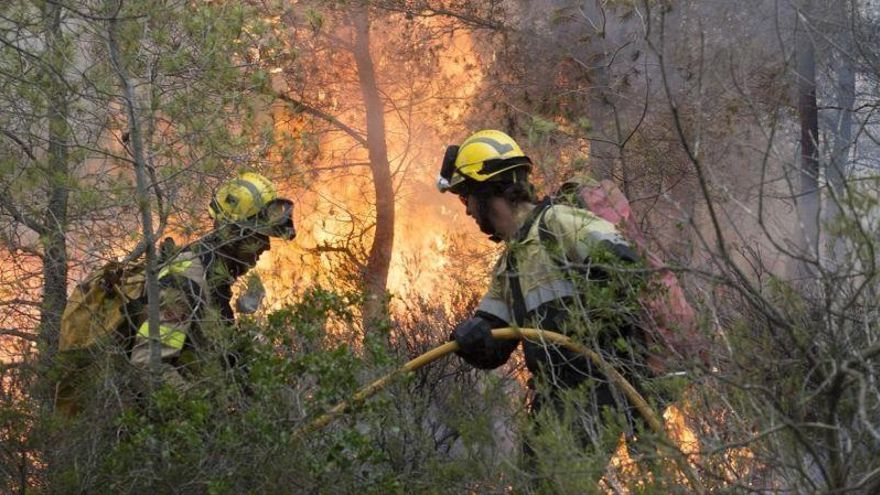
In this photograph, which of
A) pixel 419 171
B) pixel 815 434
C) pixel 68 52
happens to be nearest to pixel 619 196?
pixel 815 434

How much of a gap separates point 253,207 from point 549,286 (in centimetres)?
126

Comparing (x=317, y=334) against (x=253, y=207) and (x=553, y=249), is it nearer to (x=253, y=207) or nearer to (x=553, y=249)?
(x=253, y=207)

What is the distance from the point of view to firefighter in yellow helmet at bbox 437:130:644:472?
470cm

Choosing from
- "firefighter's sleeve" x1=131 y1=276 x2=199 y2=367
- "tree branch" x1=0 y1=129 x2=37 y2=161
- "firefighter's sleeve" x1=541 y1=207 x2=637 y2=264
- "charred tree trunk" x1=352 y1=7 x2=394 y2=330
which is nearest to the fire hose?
"firefighter's sleeve" x1=541 y1=207 x2=637 y2=264

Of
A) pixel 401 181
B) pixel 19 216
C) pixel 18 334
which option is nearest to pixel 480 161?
pixel 19 216

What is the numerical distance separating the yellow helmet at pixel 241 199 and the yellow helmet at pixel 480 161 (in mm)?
731

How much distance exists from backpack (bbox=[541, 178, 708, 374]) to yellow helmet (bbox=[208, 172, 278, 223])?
122 cm

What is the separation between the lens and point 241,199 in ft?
17.9

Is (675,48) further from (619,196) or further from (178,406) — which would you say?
(178,406)

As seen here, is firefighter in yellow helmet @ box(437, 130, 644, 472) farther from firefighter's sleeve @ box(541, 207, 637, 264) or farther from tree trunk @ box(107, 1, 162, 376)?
tree trunk @ box(107, 1, 162, 376)

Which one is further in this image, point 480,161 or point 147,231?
point 480,161

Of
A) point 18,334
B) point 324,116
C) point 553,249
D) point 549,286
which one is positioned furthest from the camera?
point 324,116

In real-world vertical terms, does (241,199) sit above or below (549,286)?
above

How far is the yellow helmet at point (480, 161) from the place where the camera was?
214 inches
